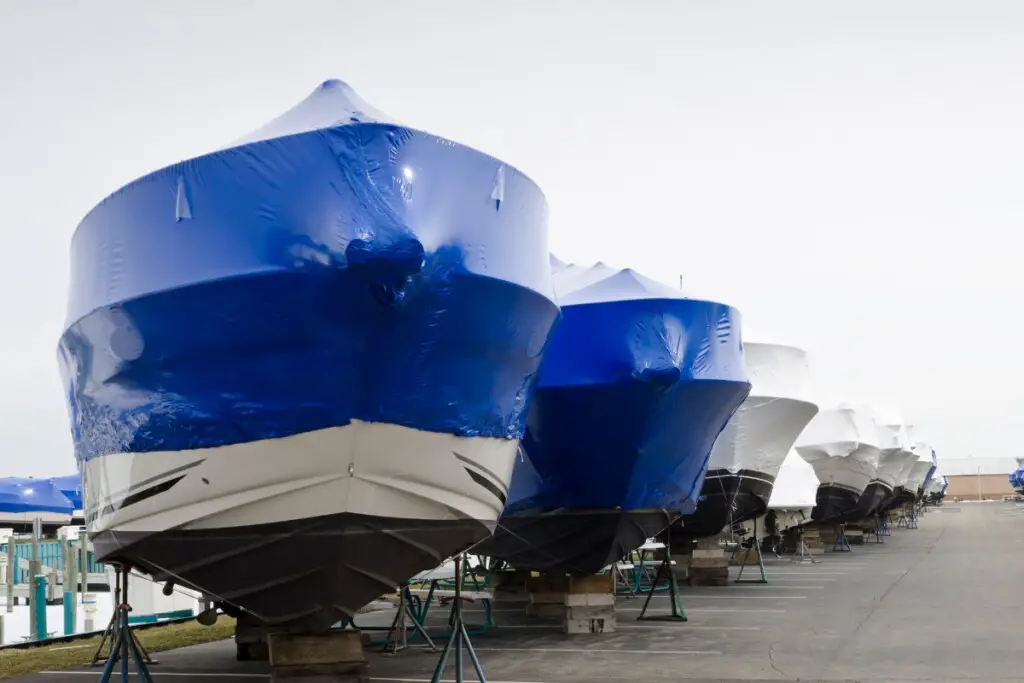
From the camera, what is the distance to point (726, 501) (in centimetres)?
1728

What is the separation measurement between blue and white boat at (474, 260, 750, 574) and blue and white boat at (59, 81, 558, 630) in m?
3.89

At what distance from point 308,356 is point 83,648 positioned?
879 cm

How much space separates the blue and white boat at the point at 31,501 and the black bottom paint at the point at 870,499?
88.4 ft

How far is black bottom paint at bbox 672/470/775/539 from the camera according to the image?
1719cm

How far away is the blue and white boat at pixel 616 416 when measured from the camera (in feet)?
37.1

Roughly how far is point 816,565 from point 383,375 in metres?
22.0

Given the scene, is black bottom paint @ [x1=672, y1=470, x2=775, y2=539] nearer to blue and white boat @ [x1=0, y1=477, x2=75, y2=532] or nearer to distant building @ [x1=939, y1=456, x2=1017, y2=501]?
blue and white boat @ [x1=0, y1=477, x2=75, y2=532]

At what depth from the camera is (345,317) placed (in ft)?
21.1

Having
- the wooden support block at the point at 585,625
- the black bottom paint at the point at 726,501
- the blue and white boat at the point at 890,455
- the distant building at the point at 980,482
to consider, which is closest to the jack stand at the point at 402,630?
the wooden support block at the point at 585,625

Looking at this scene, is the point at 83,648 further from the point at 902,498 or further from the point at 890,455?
the point at 902,498

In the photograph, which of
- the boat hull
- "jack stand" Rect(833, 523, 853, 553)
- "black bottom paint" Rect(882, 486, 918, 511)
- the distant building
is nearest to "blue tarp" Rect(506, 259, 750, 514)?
the boat hull

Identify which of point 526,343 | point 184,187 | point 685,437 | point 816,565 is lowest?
point 816,565

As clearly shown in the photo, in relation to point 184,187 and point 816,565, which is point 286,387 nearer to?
point 184,187

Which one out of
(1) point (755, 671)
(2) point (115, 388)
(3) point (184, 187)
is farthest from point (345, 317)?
(1) point (755, 671)
